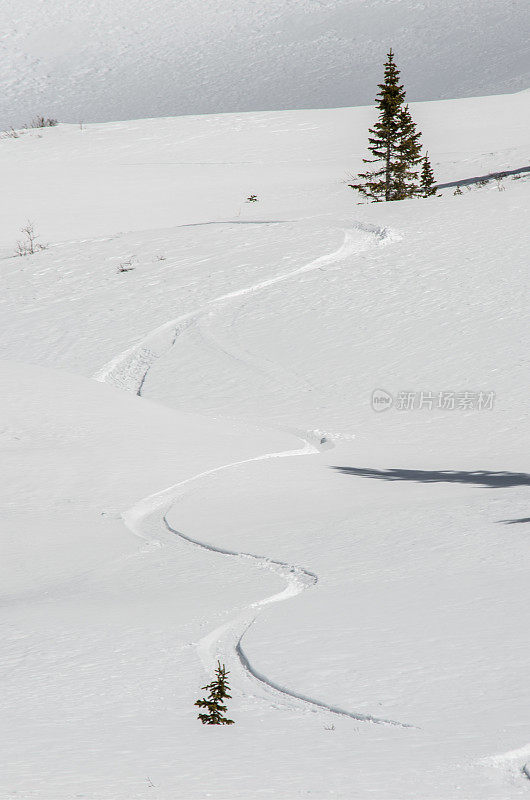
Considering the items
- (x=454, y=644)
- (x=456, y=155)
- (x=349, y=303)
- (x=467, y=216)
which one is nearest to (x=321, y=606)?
(x=454, y=644)

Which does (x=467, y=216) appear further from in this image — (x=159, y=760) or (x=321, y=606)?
(x=159, y=760)

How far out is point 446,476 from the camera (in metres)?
8.41

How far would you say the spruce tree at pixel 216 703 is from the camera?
153 inches

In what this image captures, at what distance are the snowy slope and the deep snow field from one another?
150 feet

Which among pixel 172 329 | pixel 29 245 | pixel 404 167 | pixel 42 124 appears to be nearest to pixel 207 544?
pixel 172 329

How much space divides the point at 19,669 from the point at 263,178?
26.8 meters

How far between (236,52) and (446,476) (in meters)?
74.4

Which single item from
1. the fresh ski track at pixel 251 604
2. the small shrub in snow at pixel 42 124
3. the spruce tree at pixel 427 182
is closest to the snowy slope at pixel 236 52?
the small shrub in snow at pixel 42 124

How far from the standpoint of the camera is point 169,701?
4195 millimetres

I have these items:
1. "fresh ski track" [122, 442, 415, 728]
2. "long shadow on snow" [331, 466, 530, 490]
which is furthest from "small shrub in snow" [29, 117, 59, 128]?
"long shadow on snow" [331, 466, 530, 490]

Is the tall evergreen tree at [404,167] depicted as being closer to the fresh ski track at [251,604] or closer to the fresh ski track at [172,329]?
the fresh ski track at [172,329]

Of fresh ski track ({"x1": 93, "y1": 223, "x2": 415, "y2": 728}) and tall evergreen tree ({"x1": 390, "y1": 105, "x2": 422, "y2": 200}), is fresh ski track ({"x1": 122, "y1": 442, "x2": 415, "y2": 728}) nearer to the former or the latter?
fresh ski track ({"x1": 93, "y1": 223, "x2": 415, "y2": 728})

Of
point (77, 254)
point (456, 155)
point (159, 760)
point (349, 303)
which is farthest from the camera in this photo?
point (456, 155)

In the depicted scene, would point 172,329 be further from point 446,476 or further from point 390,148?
point 390,148
